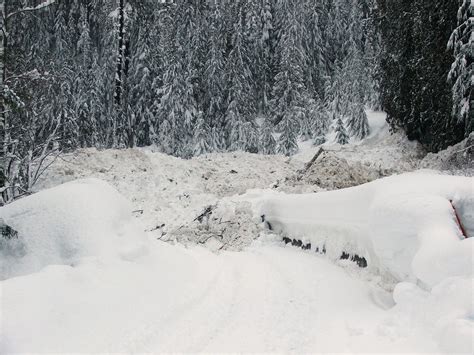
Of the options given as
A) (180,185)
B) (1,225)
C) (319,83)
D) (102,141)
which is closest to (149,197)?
(180,185)

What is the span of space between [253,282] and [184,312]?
1.89 m

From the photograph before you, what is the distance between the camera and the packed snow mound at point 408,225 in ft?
15.5

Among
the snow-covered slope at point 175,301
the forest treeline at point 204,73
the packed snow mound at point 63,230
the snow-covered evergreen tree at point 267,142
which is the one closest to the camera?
the snow-covered slope at point 175,301

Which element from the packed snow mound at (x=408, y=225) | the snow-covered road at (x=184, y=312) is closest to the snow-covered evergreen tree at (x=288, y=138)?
the packed snow mound at (x=408, y=225)

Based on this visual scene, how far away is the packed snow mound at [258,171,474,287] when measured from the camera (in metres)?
4.72

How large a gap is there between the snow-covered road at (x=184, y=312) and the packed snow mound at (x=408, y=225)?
61cm

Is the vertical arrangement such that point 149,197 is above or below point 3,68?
below

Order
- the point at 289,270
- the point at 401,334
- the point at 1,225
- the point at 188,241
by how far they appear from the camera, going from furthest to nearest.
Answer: the point at 188,241, the point at 289,270, the point at 1,225, the point at 401,334

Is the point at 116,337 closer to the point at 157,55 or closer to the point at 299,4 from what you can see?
the point at 157,55

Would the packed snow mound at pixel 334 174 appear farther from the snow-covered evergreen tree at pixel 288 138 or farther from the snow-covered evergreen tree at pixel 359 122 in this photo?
the snow-covered evergreen tree at pixel 288 138

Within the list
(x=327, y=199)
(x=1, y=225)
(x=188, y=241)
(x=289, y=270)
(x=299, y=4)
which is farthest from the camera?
(x=299, y=4)

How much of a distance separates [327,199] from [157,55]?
94.9 ft

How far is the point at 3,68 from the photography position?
831 centimetres

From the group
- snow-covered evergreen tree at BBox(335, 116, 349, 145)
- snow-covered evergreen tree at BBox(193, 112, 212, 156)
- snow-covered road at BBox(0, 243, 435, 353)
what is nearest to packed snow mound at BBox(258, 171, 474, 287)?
snow-covered road at BBox(0, 243, 435, 353)
